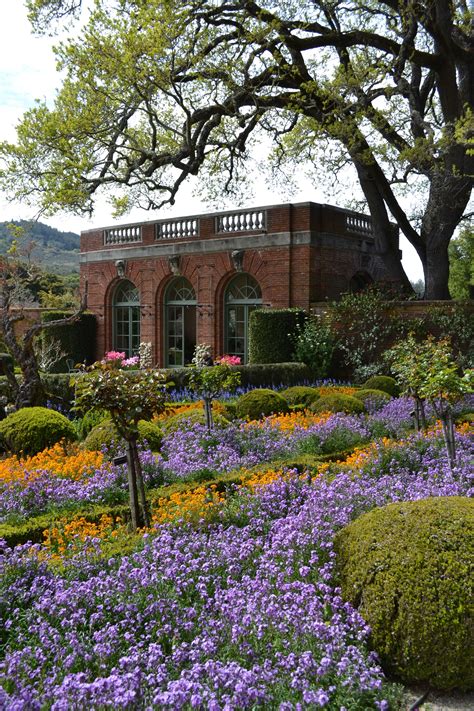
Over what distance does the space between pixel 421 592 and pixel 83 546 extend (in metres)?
2.24

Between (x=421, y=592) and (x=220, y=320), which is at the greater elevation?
(x=220, y=320)

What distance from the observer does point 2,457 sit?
26.0ft

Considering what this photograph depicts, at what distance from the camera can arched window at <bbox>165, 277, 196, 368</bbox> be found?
20.8 m

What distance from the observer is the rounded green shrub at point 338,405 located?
9.91 meters

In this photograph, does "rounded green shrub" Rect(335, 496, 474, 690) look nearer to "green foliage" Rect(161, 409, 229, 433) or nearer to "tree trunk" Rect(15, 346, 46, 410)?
"green foliage" Rect(161, 409, 229, 433)

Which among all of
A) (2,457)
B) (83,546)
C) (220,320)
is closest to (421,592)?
(83,546)

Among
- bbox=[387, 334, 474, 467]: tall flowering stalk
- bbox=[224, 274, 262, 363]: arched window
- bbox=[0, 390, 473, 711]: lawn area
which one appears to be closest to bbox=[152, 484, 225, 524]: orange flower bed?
bbox=[0, 390, 473, 711]: lawn area

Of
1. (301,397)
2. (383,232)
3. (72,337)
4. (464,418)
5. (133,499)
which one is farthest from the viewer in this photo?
(72,337)

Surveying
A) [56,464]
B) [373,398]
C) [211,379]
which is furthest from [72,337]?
[56,464]

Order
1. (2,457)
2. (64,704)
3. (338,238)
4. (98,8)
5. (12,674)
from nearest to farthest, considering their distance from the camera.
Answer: (64,704)
(12,674)
(2,457)
(98,8)
(338,238)

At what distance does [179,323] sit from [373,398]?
10981 millimetres

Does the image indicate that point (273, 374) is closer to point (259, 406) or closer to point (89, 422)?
point (259, 406)

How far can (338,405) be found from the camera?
9969 mm

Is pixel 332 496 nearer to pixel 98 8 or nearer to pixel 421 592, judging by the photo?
pixel 421 592
